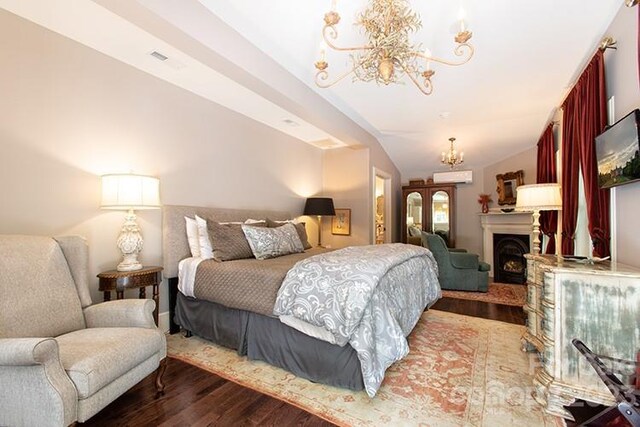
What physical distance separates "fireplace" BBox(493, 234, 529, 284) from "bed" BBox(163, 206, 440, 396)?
123 inches

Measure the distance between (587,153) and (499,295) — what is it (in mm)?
2663

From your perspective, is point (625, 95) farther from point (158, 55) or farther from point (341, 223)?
point (341, 223)

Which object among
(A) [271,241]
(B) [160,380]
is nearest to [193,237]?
(A) [271,241]

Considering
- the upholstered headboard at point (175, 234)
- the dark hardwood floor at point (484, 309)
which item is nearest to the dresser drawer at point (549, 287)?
the dark hardwood floor at point (484, 309)

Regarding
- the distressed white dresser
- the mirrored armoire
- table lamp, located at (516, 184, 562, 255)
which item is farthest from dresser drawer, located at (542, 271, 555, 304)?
the mirrored armoire

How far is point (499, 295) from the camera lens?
4.32 meters

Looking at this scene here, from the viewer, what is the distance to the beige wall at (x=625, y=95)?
1.81 metres

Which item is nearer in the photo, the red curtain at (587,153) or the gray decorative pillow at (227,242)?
the red curtain at (587,153)

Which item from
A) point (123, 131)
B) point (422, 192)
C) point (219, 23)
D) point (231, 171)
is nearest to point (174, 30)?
point (219, 23)

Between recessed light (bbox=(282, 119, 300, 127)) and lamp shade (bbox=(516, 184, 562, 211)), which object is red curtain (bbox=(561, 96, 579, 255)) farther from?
recessed light (bbox=(282, 119, 300, 127))

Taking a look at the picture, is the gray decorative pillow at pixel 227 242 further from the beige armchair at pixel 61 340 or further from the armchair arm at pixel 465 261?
the armchair arm at pixel 465 261

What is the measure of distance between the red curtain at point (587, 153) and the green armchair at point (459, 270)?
1651 mm

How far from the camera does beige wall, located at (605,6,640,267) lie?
5.95ft

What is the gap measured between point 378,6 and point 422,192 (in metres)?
4.98
